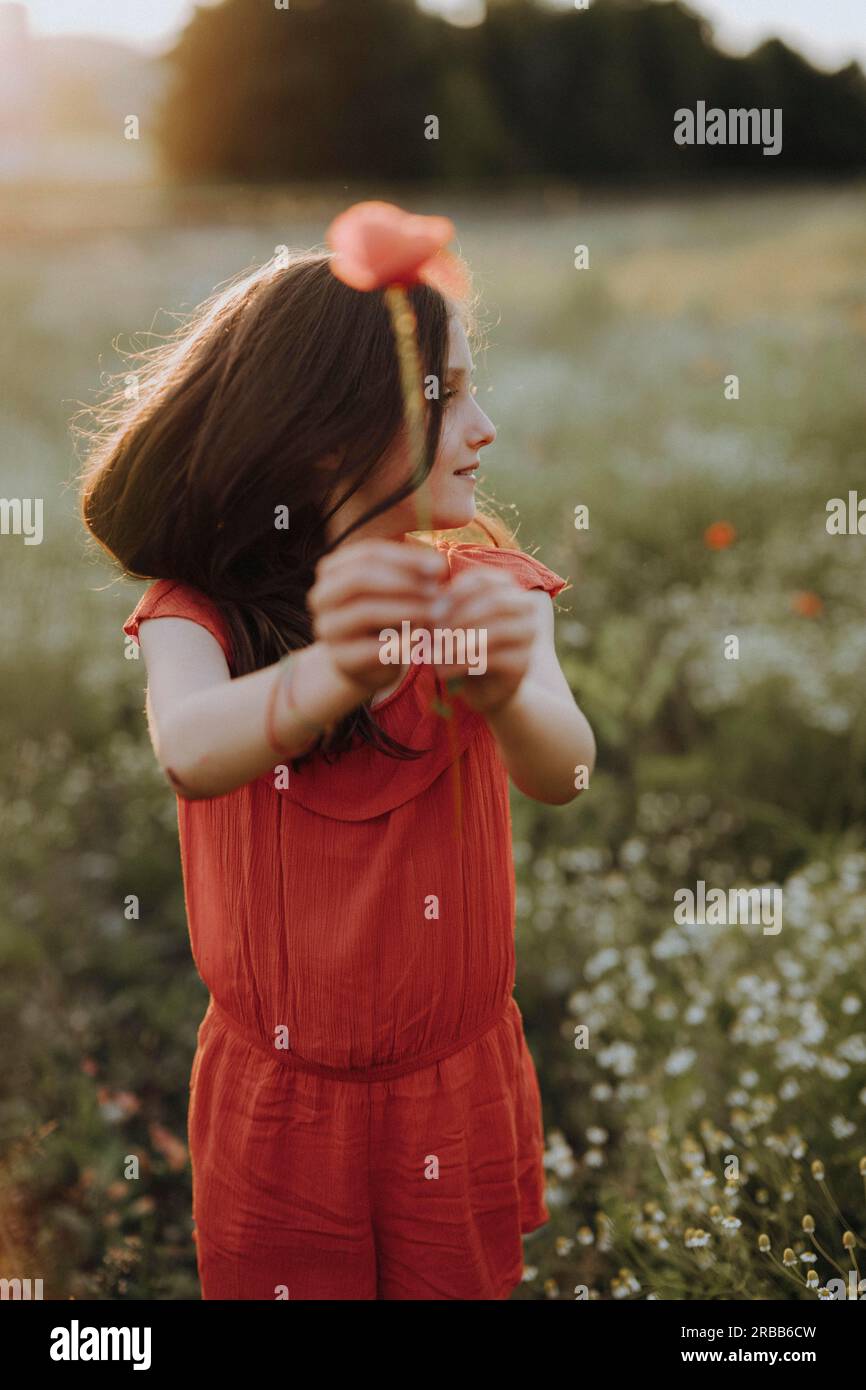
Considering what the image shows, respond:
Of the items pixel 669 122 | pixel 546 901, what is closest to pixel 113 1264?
pixel 546 901

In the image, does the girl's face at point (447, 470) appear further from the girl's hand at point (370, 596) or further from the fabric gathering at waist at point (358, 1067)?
the fabric gathering at waist at point (358, 1067)

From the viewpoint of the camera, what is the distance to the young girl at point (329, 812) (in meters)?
1.17

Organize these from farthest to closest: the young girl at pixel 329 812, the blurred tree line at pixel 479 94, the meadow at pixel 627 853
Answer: the blurred tree line at pixel 479 94 < the meadow at pixel 627 853 < the young girl at pixel 329 812

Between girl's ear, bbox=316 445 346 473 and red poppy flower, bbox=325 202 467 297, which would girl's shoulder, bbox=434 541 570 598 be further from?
red poppy flower, bbox=325 202 467 297

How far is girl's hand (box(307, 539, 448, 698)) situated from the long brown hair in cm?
30

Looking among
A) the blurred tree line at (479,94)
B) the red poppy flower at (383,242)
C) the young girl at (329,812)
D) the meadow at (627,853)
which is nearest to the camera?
the red poppy flower at (383,242)

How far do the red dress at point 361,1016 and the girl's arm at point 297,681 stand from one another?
20cm

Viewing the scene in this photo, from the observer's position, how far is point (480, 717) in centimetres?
125

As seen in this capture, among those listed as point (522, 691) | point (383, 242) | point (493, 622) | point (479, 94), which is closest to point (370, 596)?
point (493, 622)

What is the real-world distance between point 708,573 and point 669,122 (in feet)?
38.0

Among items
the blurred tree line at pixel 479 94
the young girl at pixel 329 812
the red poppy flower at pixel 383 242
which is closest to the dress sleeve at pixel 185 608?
the young girl at pixel 329 812

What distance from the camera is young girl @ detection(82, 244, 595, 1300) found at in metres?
1.17

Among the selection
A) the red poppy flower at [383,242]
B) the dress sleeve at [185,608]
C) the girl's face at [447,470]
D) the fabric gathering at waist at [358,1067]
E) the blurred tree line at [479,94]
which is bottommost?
the fabric gathering at waist at [358,1067]

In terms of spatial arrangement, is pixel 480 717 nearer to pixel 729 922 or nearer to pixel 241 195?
pixel 729 922
